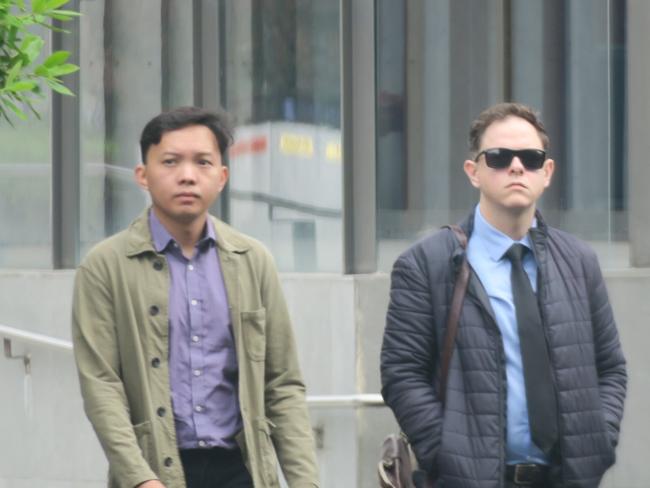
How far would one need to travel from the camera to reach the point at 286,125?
10.9m

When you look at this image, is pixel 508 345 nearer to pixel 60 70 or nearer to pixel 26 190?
pixel 60 70

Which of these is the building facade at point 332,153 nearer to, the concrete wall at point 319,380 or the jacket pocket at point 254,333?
the concrete wall at point 319,380

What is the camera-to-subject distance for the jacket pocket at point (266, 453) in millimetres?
5398

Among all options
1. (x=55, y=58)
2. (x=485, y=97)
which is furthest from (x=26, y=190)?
(x=55, y=58)

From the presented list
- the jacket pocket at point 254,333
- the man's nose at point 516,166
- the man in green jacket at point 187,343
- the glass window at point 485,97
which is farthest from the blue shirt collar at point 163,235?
the glass window at point 485,97

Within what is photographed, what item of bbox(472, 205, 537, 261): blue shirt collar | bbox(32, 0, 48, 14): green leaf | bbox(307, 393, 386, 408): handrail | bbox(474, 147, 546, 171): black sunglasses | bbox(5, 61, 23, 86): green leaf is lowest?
bbox(307, 393, 386, 408): handrail

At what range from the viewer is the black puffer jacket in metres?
5.48

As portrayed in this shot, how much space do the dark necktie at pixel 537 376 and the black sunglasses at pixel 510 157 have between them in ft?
1.42

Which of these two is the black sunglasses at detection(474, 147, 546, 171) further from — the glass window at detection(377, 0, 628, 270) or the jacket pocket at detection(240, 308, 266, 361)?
the glass window at detection(377, 0, 628, 270)

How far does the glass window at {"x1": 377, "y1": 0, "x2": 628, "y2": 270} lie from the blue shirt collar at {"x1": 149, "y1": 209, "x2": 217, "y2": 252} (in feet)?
16.2

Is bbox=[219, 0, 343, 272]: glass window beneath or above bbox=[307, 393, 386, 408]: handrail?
above

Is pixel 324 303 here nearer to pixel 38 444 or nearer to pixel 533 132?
pixel 38 444

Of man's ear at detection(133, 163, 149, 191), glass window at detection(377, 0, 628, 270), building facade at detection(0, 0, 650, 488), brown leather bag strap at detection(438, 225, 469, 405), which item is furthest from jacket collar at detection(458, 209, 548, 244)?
glass window at detection(377, 0, 628, 270)

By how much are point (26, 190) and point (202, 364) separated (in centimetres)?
626
